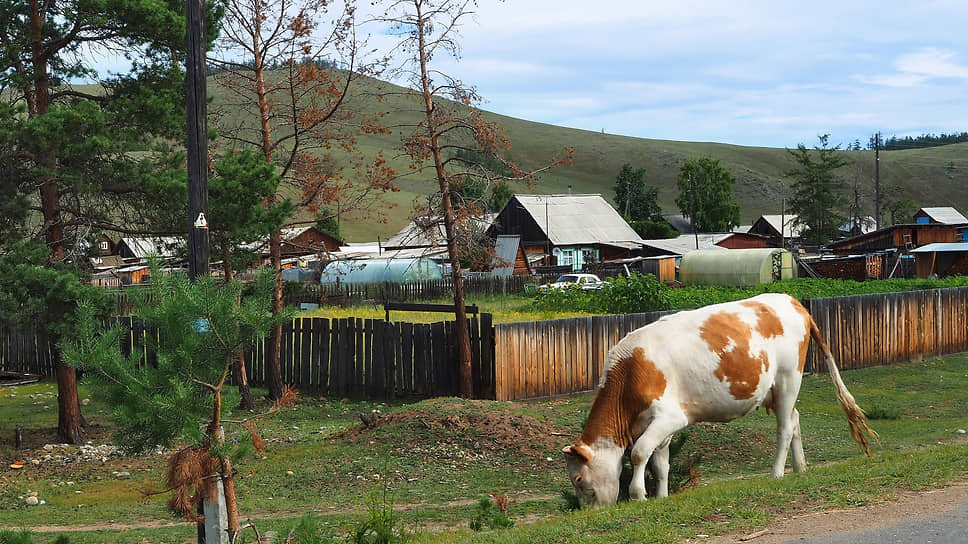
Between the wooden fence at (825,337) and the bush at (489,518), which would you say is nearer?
the bush at (489,518)

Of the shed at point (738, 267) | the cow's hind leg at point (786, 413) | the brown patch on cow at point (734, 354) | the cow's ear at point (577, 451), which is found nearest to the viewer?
the cow's ear at point (577, 451)

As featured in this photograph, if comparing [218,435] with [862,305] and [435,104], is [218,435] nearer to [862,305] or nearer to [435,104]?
[435,104]

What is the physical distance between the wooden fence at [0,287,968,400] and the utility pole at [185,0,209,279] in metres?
9.55

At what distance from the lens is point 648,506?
7980mm

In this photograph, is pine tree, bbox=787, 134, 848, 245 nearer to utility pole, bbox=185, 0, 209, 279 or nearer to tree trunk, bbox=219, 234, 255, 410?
tree trunk, bbox=219, 234, 255, 410

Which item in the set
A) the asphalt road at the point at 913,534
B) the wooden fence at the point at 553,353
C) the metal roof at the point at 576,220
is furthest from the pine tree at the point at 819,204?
the asphalt road at the point at 913,534

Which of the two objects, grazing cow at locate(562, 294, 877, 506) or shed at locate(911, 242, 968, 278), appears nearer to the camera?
grazing cow at locate(562, 294, 877, 506)

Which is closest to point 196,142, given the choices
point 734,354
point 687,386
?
point 687,386

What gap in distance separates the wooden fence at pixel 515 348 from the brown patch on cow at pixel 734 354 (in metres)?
8.42

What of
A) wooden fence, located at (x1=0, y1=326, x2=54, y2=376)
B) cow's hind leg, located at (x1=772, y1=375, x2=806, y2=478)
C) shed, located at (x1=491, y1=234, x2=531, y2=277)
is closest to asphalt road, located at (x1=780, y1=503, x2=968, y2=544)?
cow's hind leg, located at (x1=772, y1=375, x2=806, y2=478)

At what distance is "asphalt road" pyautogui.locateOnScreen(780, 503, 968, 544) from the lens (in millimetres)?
6297

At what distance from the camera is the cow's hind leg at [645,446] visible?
9.11 meters

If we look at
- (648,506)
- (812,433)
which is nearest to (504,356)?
(812,433)

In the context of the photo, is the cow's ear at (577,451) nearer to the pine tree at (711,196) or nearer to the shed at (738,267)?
the shed at (738,267)
